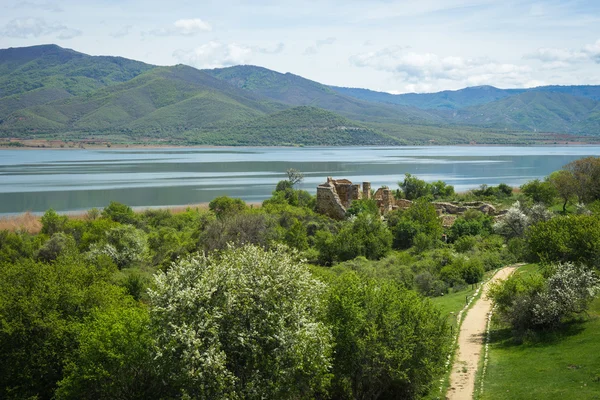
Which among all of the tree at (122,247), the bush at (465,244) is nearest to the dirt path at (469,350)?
the bush at (465,244)

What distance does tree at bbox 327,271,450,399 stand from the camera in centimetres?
1480

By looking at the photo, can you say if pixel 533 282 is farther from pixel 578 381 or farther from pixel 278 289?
pixel 278 289

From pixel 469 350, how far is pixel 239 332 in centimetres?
982

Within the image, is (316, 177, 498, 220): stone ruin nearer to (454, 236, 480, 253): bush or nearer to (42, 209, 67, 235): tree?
(454, 236, 480, 253): bush

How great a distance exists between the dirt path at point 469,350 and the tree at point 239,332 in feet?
15.9

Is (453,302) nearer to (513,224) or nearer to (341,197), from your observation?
(513,224)

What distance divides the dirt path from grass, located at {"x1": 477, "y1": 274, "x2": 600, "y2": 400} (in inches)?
16.4

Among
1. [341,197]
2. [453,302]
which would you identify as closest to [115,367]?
[453,302]

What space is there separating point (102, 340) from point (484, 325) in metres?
13.5

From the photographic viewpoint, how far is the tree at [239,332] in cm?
1205

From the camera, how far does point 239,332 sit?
12.5 metres

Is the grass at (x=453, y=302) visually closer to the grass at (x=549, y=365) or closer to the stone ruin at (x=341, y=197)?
the grass at (x=549, y=365)

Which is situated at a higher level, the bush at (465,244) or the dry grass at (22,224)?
the bush at (465,244)

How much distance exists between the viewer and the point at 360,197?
50.3 metres
